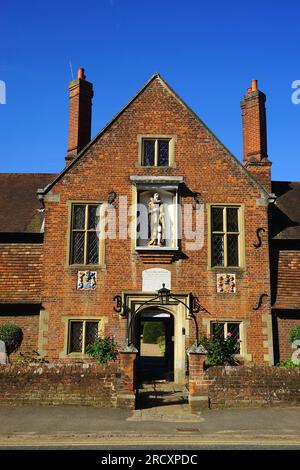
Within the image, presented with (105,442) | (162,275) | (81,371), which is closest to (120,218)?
(162,275)

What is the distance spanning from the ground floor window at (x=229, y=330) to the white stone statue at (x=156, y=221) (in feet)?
10.8

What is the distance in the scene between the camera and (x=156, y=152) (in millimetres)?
16844

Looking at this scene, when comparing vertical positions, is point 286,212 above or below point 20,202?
below

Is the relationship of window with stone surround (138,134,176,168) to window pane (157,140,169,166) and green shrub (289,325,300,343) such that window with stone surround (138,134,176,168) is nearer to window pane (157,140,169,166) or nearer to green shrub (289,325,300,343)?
window pane (157,140,169,166)

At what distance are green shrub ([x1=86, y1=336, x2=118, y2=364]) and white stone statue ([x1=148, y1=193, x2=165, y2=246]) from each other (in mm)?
3530

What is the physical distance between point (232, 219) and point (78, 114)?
780 centimetres

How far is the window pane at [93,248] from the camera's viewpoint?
632 inches

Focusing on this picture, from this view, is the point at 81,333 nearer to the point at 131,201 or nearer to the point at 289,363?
the point at 131,201

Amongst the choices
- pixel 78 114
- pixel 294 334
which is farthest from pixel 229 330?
pixel 78 114

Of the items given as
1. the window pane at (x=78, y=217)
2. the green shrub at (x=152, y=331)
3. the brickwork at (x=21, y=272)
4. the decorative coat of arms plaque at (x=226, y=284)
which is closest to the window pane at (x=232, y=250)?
the decorative coat of arms plaque at (x=226, y=284)

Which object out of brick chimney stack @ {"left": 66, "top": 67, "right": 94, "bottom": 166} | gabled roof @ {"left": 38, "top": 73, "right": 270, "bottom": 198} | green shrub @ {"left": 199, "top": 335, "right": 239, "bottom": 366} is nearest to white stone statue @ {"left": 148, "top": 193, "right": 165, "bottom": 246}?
gabled roof @ {"left": 38, "top": 73, "right": 270, "bottom": 198}

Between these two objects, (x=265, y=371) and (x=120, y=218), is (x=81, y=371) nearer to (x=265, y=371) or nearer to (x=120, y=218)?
(x=265, y=371)

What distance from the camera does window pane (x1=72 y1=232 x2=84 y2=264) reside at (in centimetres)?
1603

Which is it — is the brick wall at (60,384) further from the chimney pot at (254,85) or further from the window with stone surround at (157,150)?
the chimney pot at (254,85)
